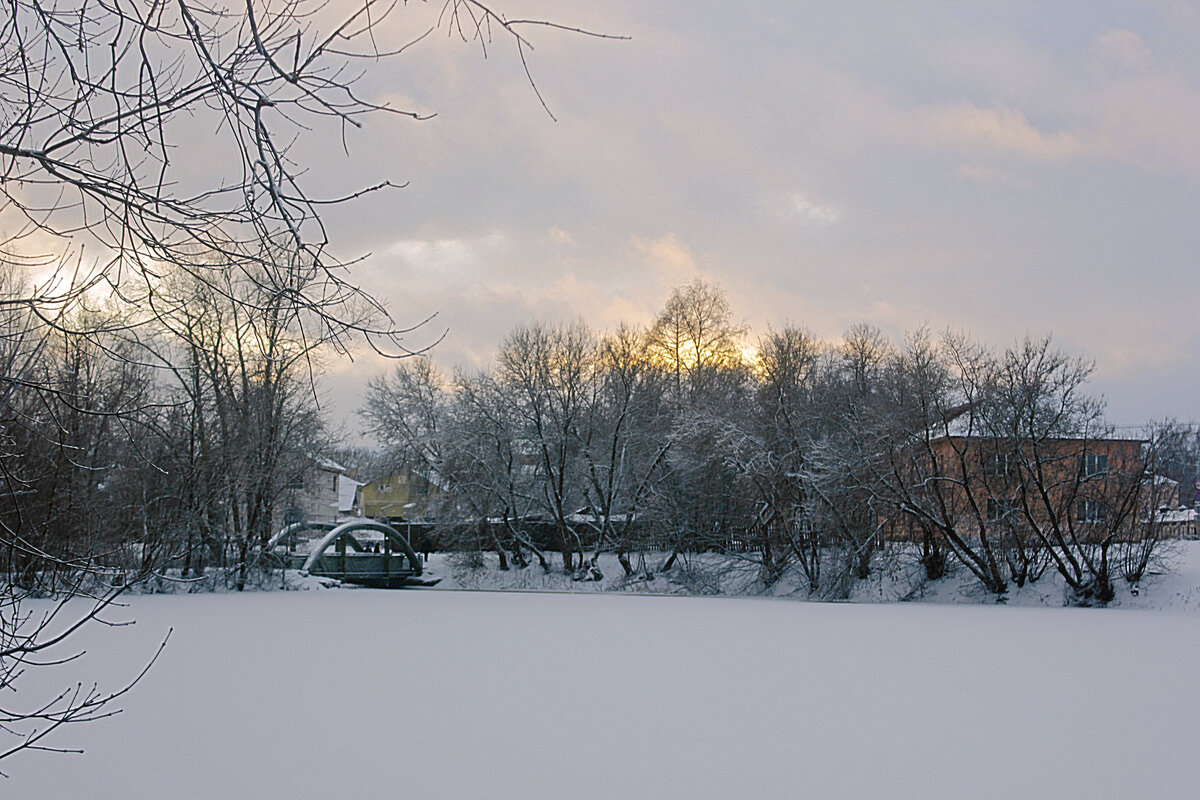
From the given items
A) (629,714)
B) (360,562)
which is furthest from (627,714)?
(360,562)

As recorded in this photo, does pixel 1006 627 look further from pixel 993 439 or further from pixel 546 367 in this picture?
pixel 546 367

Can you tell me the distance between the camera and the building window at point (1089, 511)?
54.3ft

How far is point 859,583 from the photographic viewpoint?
1873cm

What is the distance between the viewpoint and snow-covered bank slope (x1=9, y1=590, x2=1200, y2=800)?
4500 mm

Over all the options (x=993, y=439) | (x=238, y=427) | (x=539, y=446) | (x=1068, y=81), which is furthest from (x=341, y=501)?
(x=1068, y=81)

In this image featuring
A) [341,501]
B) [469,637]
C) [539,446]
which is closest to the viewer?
[469,637]

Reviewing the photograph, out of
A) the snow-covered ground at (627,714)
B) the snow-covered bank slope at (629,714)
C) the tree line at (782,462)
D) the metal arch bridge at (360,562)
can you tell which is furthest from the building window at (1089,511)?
the metal arch bridge at (360,562)

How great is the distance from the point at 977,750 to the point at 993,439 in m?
13.8

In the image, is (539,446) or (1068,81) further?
(539,446)

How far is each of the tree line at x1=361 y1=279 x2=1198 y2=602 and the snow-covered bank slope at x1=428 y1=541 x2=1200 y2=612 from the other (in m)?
0.24

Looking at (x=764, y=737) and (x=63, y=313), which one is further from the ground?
(x=63, y=313)

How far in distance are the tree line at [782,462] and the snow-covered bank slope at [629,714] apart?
5.75 meters

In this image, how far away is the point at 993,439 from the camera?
17.8 metres

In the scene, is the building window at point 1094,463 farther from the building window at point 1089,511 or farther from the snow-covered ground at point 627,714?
the snow-covered ground at point 627,714
